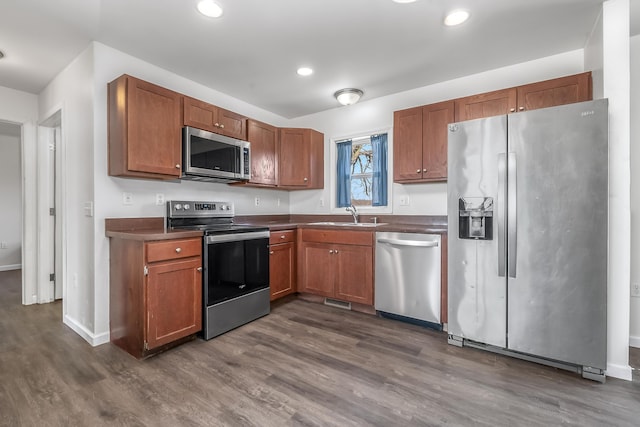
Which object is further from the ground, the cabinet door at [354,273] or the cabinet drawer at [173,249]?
the cabinet drawer at [173,249]

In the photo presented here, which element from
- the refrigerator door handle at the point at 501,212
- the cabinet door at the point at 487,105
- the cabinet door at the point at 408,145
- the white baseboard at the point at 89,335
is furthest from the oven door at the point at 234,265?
the cabinet door at the point at 487,105

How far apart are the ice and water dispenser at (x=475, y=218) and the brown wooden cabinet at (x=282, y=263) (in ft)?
6.15

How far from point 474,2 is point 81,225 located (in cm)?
360

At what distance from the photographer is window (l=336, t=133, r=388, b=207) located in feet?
12.3

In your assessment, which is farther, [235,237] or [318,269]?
[318,269]

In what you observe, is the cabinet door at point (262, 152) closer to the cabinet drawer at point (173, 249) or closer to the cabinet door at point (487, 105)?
the cabinet drawer at point (173, 249)

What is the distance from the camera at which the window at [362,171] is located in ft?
12.3

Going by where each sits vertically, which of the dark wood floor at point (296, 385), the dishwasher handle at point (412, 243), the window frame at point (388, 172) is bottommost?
the dark wood floor at point (296, 385)

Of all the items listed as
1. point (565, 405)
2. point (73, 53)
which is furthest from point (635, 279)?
point (73, 53)

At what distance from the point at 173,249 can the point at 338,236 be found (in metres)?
1.65

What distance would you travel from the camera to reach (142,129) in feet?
7.96

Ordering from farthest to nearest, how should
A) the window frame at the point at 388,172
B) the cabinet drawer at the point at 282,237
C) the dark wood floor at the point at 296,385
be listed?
the window frame at the point at 388,172 < the cabinet drawer at the point at 282,237 < the dark wood floor at the point at 296,385

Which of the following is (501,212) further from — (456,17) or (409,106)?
(409,106)

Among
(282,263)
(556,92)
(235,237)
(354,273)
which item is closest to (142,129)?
(235,237)
